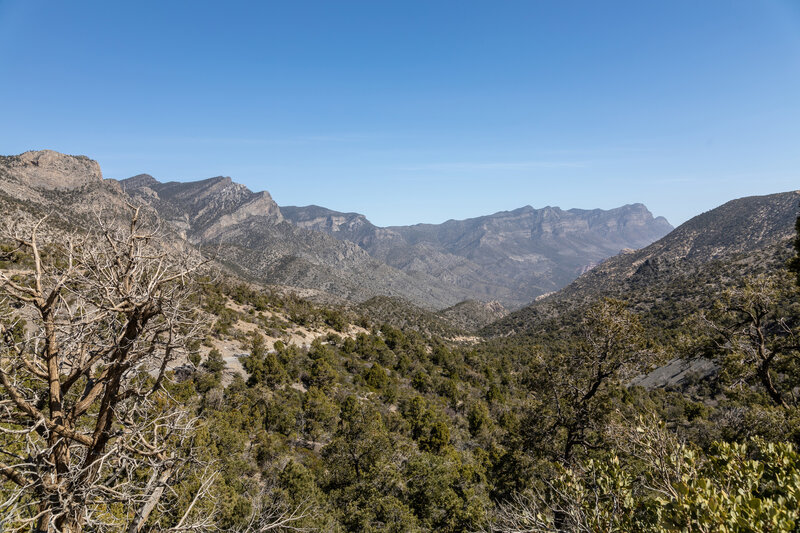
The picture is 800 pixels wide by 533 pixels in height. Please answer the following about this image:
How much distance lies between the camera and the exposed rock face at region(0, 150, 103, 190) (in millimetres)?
100375

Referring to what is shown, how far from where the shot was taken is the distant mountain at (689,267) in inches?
2180

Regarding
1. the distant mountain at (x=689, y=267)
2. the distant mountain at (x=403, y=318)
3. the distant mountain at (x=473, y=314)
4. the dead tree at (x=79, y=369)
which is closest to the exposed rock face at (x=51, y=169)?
the distant mountain at (x=403, y=318)

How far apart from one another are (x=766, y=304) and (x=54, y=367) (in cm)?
1568

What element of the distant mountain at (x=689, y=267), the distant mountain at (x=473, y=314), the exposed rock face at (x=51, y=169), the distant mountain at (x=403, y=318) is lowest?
the distant mountain at (x=473, y=314)

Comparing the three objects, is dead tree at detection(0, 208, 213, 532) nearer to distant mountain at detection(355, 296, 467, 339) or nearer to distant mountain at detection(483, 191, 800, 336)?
distant mountain at detection(483, 191, 800, 336)

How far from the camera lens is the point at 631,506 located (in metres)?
5.71

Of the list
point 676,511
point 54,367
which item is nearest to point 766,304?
point 676,511

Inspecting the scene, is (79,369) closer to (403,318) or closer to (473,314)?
(403,318)

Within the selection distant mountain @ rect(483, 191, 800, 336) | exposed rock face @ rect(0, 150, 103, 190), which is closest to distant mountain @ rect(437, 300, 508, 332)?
distant mountain @ rect(483, 191, 800, 336)

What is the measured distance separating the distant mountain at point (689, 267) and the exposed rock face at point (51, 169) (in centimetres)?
12422

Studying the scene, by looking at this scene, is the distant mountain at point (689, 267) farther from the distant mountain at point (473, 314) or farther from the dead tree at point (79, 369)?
the dead tree at point (79, 369)

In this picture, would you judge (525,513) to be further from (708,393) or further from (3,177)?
(3,177)

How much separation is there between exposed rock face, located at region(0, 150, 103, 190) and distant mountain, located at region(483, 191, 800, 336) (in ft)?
408

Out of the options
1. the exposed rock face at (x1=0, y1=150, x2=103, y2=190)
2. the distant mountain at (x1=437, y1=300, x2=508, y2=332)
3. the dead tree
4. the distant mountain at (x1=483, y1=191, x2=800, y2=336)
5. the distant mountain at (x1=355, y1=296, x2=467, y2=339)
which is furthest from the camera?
Answer: the distant mountain at (x1=437, y1=300, x2=508, y2=332)
